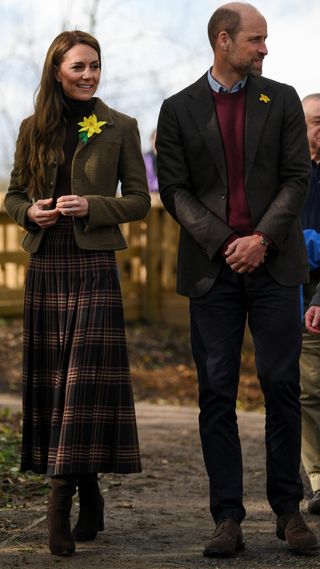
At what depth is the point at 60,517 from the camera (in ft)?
16.9

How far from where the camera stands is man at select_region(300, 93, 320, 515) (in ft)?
20.1

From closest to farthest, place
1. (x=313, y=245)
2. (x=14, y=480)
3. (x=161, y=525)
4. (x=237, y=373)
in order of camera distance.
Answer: (x=237, y=373), (x=161, y=525), (x=313, y=245), (x=14, y=480)

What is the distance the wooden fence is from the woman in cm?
989

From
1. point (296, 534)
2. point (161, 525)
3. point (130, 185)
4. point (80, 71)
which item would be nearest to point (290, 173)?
point (130, 185)

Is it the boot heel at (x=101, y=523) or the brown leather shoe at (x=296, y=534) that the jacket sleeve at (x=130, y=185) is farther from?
the brown leather shoe at (x=296, y=534)

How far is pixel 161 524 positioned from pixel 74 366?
1093 millimetres

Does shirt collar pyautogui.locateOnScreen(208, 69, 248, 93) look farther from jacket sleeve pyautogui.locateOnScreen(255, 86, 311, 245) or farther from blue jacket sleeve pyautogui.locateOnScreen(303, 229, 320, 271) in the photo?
blue jacket sleeve pyautogui.locateOnScreen(303, 229, 320, 271)

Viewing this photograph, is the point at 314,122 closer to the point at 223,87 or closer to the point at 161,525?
the point at 223,87

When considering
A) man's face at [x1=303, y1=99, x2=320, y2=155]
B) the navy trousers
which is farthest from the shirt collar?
man's face at [x1=303, y1=99, x2=320, y2=155]

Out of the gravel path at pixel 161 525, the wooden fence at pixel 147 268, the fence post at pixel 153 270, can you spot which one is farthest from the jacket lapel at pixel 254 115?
the fence post at pixel 153 270

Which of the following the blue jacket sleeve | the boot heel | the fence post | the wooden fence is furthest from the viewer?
the fence post

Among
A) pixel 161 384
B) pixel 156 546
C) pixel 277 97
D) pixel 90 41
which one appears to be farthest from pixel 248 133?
pixel 161 384

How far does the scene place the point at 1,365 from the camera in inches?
496

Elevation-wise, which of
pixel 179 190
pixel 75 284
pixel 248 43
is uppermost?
pixel 248 43
